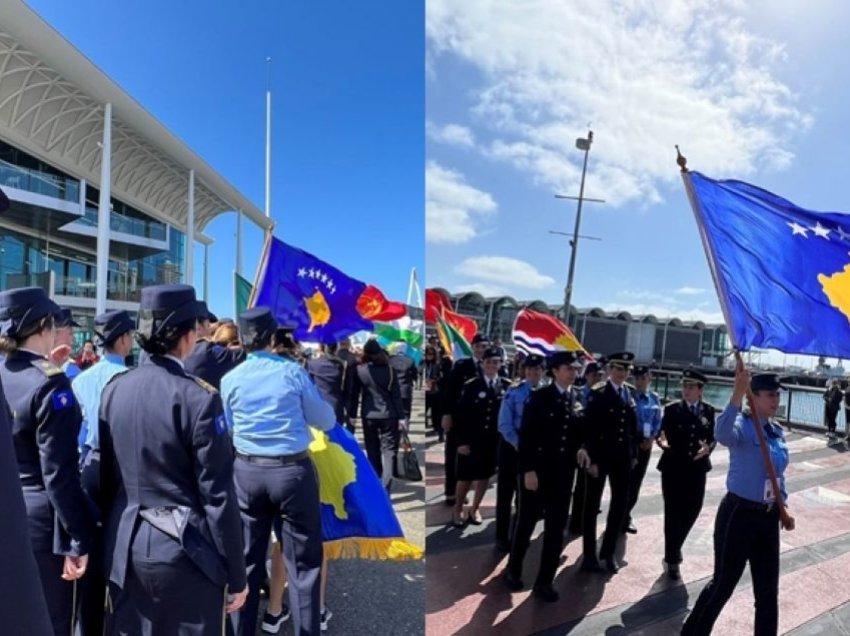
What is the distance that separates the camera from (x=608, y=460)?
4.74 m

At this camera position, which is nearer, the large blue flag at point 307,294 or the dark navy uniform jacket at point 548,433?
the dark navy uniform jacket at point 548,433

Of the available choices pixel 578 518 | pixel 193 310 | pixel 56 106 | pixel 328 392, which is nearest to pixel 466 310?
pixel 328 392

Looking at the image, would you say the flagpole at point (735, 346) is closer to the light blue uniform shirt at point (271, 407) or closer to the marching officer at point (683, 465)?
the marching officer at point (683, 465)

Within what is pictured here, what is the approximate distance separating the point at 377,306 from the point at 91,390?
602cm

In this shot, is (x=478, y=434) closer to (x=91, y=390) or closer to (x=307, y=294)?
(x=307, y=294)

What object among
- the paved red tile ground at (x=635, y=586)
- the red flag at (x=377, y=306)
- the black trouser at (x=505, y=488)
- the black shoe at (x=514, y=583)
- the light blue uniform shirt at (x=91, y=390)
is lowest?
the paved red tile ground at (x=635, y=586)

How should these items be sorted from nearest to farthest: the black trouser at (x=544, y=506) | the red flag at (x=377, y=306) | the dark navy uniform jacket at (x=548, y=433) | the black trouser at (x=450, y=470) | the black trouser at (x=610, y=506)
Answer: the black trouser at (x=544, y=506)
the dark navy uniform jacket at (x=548, y=433)
the black trouser at (x=610, y=506)
the black trouser at (x=450, y=470)
the red flag at (x=377, y=306)

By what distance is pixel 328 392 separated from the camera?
22.1 feet

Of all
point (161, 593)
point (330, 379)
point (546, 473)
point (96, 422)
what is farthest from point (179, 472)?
point (330, 379)

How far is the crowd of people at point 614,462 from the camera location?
3.31m

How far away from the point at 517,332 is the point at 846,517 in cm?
403

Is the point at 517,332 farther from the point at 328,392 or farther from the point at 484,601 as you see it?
the point at 484,601

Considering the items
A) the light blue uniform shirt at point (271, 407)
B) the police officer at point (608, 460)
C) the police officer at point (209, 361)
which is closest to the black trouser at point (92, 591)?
the light blue uniform shirt at point (271, 407)

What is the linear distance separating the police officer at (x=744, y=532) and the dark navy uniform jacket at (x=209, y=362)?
322 centimetres
